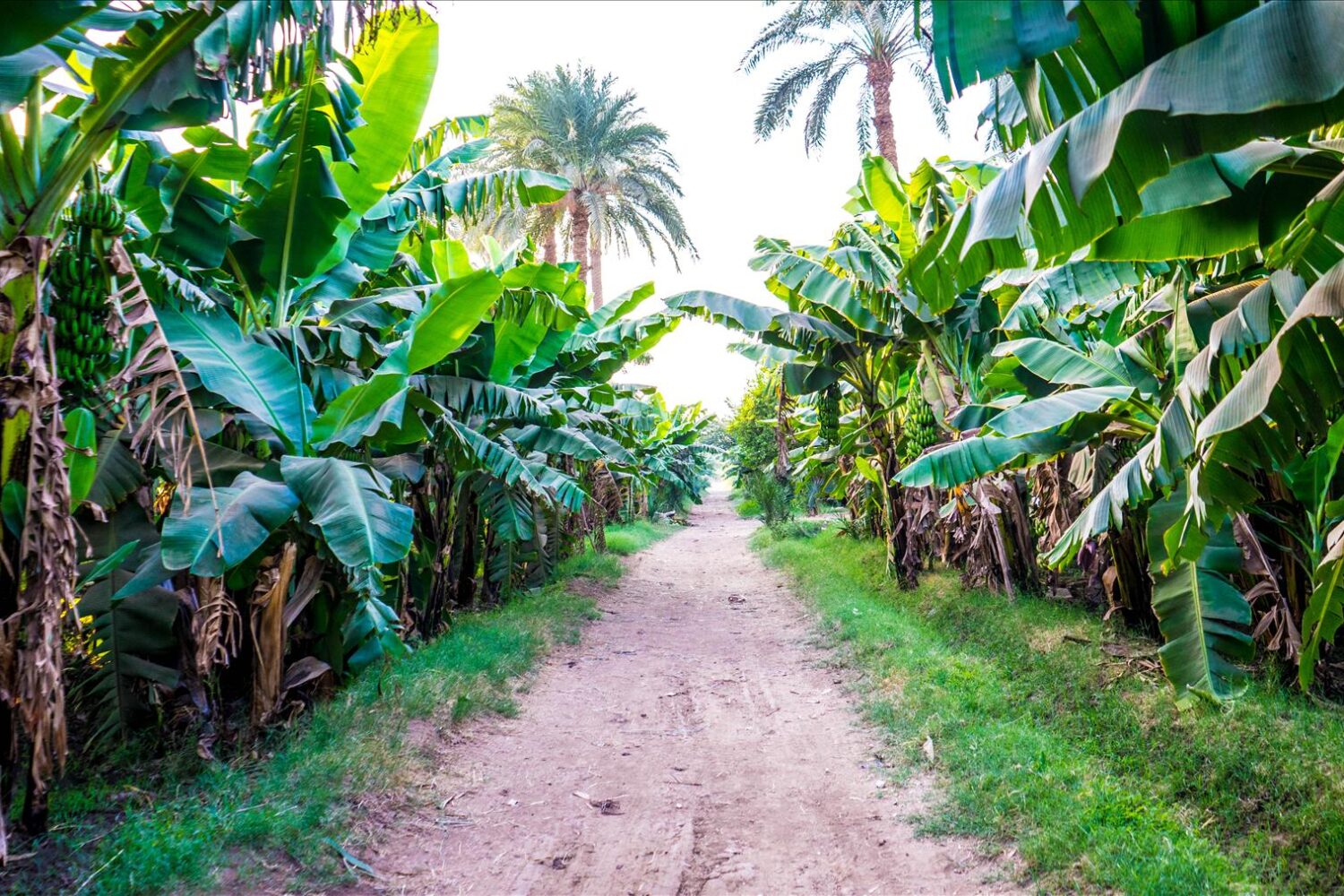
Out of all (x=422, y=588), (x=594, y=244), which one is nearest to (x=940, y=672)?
(x=422, y=588)

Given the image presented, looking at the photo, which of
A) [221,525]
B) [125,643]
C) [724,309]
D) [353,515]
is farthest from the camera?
[724,309]

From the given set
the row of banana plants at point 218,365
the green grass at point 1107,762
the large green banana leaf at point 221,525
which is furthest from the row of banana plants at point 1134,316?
the large green banana leaf at point 221,525

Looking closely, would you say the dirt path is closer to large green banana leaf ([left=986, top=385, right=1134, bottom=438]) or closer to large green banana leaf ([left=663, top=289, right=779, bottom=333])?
large green banana leaf ([left=986, top=385, right=1134, bottom=438])

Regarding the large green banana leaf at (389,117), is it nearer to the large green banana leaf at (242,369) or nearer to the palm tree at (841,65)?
the large green banana leaf at (242,369)

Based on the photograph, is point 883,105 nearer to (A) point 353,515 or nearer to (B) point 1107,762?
(B) point 1107,762

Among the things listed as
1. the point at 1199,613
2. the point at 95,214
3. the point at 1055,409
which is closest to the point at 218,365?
the point at 95,214

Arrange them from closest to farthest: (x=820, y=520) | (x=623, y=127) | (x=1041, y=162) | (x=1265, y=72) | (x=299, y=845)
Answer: (x=1265, y=72), (x=1041, y=162), (x=299, y=845), (x=820, y=520), (x=623, y=127)

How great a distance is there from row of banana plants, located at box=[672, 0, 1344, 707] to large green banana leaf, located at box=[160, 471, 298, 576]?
336cm

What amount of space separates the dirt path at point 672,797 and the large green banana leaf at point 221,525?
172 cm

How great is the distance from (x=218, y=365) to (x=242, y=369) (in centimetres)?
14

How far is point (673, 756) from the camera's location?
537 centimetres

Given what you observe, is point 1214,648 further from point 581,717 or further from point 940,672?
point 581,717

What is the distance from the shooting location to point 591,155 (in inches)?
838

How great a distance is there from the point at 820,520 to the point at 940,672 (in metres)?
→ 13.9
